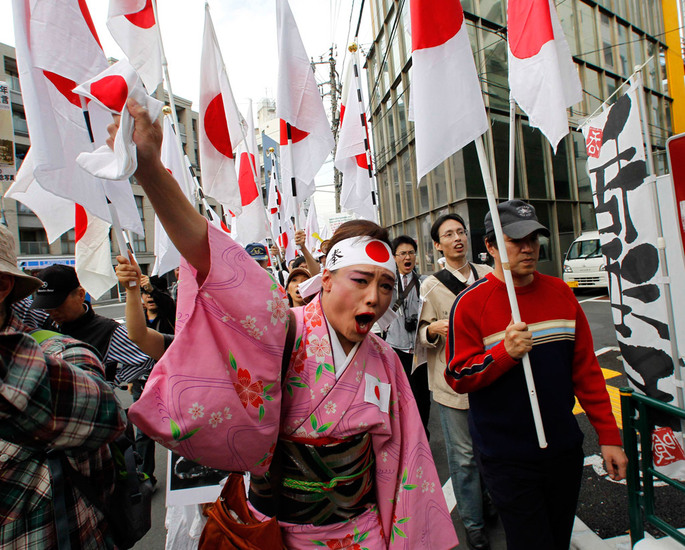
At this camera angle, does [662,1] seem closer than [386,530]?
No

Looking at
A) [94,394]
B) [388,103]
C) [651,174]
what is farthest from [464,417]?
[388,103]

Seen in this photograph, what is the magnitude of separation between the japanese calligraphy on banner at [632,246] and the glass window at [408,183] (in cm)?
1432

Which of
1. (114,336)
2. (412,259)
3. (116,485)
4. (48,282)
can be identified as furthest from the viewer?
(412,259)

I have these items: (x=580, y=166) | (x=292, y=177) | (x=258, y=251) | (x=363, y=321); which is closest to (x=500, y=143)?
(x=580, y=166)

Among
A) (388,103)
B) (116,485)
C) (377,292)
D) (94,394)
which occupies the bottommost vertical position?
(116,485)

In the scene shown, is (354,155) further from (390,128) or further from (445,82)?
(390,128)

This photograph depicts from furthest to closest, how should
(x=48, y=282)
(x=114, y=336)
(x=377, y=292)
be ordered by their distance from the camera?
(x=114, y=336) → (x=48, y=282) → (x=377, y=292)

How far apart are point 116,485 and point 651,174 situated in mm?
3282

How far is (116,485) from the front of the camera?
4.91 feet

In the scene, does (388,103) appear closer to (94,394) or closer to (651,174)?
(651,174)

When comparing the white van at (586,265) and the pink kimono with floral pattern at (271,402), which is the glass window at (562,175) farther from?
the pink kimono with floral pattern at (271,402)

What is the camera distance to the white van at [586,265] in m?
11.6

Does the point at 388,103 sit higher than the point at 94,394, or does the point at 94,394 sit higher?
the point at 388,103

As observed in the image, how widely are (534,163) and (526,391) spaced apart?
15.4m
